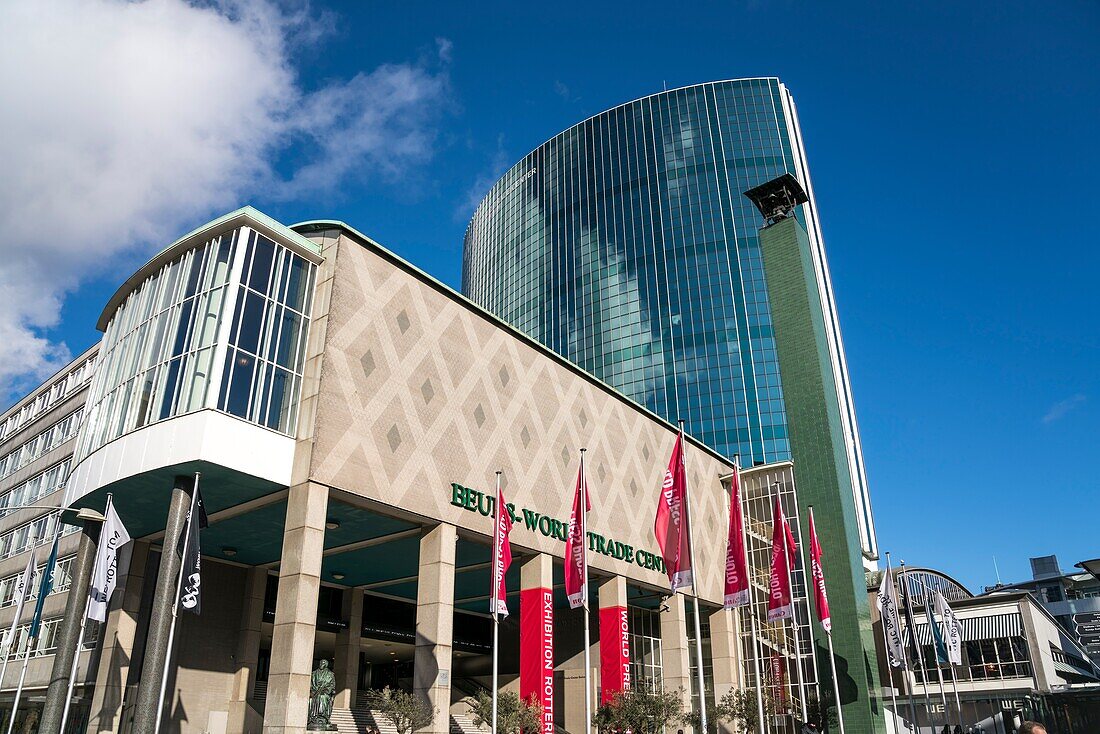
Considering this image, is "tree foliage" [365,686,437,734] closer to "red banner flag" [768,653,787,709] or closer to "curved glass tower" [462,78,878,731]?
"red banner flag" [768,653,787,709]

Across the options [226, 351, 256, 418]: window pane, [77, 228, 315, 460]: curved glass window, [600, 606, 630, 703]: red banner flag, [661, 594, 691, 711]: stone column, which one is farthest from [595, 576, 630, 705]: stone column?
[226, 351, 256, 418]: window pane

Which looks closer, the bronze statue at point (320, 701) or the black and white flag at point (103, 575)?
the black and white flag at point (103, 575)

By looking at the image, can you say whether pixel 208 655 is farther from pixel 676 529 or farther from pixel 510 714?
pixel 676 529

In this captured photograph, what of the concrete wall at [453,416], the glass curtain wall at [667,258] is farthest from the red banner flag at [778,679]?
the glass curtain wall at [667,258]

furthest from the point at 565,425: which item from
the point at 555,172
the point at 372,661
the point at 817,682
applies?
the point at 555,172

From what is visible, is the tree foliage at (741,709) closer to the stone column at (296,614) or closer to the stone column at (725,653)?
the stone column at (725,653)

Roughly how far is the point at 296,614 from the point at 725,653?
112 feet

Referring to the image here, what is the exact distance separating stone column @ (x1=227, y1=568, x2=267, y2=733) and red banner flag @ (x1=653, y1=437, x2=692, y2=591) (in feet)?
77.5

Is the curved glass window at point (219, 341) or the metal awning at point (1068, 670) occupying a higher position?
the curved glass window at point (219, 341)

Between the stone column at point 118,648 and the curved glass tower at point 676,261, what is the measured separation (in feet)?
242

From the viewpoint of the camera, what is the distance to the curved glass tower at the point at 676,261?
335 ft

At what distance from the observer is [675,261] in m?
111

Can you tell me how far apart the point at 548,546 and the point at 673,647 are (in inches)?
494

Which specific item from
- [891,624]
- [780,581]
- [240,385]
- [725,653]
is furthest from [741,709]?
[240,385]
